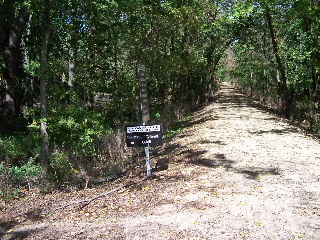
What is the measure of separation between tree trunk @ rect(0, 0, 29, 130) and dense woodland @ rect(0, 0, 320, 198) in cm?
5

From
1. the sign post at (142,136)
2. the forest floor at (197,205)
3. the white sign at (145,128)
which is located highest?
the white sign at (145,128)

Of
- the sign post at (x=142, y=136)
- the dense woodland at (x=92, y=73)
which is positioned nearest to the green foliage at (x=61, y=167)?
the dense woodland at (x=92, y=73)

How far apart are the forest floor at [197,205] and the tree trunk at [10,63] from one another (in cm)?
1086

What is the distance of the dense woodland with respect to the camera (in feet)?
27.5

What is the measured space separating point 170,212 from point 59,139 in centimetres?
534

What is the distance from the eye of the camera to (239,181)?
20.7ft

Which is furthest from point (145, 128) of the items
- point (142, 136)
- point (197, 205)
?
point (197, 205)

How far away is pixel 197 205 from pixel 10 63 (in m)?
14.0

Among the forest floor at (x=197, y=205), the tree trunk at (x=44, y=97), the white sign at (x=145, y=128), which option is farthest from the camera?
the tree trunk at (x=44, y=97)

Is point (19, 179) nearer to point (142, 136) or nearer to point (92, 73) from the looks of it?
point (142, 136)

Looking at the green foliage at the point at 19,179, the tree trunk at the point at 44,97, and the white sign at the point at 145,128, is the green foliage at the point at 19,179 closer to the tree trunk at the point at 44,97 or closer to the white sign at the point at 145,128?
the tree trunk at the point at 44,97

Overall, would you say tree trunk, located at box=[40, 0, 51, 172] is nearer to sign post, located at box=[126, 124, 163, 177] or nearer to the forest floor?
the forest floor

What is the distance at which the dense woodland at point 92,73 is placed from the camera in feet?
27.5

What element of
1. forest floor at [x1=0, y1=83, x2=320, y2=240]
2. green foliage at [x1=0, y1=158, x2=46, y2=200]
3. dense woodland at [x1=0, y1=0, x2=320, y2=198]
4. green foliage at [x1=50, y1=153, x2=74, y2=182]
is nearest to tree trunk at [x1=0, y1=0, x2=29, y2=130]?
dense woodland at [x1=0, y1=0, x2=320, y2=198]
